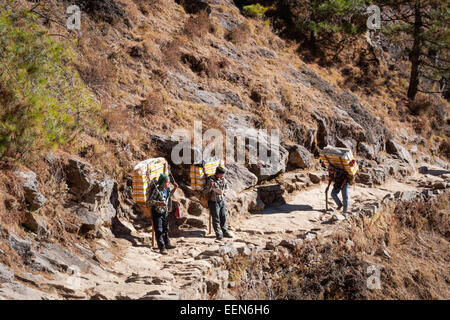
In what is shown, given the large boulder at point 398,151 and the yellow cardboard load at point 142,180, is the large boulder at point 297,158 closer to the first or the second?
the large boulder at point 398,151

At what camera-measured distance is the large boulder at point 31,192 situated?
20.9 ft

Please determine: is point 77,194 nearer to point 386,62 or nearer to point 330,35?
point 330,35

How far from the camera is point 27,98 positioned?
21.8 ft

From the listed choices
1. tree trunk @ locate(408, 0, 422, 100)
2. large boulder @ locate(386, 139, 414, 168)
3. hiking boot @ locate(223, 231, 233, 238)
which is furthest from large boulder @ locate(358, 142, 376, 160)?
hiking boot @ locate(223, 231, 233, 238)

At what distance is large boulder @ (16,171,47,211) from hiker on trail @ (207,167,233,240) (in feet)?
10.9

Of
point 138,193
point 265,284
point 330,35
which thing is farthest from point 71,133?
point 330,35

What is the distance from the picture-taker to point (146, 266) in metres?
7.00

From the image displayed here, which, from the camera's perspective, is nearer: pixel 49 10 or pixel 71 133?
pixel 71 133

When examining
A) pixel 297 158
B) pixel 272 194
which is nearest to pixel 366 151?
pixel 297 158

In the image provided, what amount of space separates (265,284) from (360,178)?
8.10 metres

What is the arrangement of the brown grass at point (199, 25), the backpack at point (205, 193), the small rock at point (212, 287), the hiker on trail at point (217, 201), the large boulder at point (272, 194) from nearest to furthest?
the small rock at point (212, 287) < the hiker on trail at point (217, 201) < the backpack at point (205, 193) < the large boulder at point (272, 194) < the brown grass at point (199, 25)

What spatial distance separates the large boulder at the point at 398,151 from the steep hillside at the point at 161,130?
0.06 meters

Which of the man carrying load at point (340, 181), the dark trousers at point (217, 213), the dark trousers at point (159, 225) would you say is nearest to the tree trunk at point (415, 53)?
the man carrying load at point (340, 181)

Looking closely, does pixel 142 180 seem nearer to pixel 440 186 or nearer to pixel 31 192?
pixel 31 192
